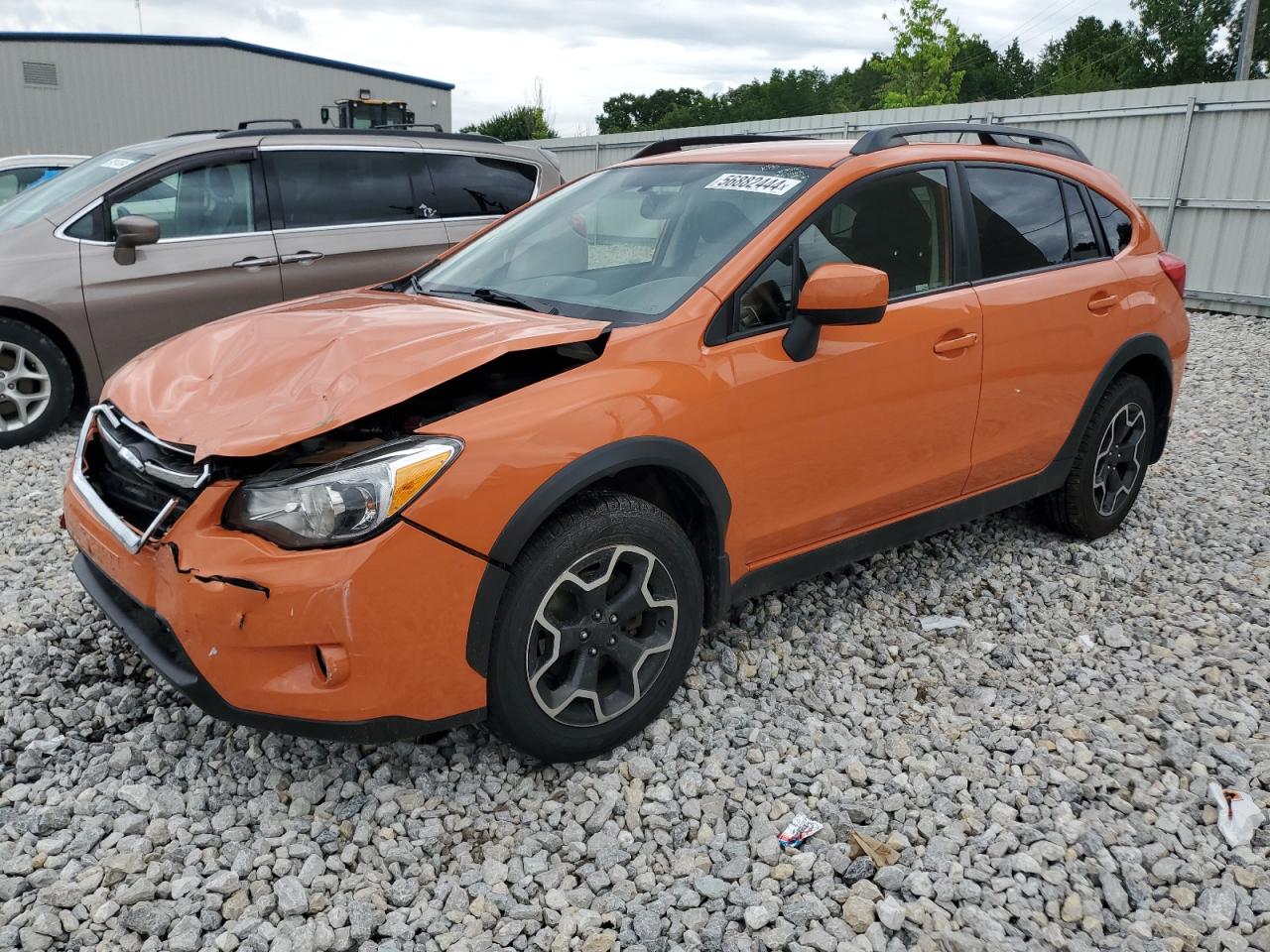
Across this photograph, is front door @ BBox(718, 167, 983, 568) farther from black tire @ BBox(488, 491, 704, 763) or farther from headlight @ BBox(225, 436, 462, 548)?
headlight @ BBox(225, 436, 462, 548)

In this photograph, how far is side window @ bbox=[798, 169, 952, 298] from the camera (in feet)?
10.8

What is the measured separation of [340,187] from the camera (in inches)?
267

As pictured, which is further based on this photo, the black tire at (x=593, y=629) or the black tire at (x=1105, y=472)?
the black tire at (x=1105, y=472)

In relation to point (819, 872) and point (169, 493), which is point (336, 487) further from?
point (819, 872)

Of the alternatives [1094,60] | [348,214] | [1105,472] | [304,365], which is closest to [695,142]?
[304,365]

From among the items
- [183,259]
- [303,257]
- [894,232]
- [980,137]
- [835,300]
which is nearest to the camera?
[835,300]

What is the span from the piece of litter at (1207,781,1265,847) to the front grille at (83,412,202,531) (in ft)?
9.47

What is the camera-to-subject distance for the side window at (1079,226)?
4.27 m

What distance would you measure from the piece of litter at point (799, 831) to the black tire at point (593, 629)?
1.72 ft

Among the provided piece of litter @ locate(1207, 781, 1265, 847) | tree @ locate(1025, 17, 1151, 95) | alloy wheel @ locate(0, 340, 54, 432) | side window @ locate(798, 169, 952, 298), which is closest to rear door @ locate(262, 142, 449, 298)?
alloy wheel @ locate(0, 340, 54, 432)

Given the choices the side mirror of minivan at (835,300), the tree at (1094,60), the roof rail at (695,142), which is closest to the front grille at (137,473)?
the side mirror of minivan at (835,300)

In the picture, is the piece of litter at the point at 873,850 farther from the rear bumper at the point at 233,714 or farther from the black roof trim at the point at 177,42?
A: the black roof trim at the point at 177,42

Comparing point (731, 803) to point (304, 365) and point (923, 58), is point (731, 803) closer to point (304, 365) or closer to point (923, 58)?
point (304, 365)

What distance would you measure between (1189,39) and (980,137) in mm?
57264
